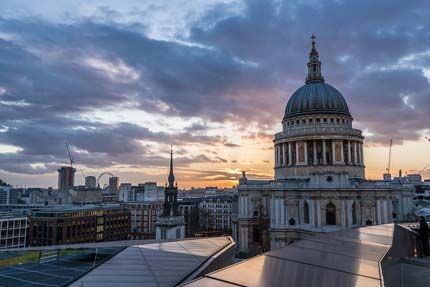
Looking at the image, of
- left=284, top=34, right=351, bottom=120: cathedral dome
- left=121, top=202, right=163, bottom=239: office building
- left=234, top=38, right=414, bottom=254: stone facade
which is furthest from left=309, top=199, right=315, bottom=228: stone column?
left=121, top=202, right=163, bottom=239: office building

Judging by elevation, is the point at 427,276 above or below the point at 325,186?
below

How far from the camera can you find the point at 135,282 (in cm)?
1587

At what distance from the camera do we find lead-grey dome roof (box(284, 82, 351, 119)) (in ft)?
254

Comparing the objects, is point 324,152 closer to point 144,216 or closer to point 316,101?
point 316,101

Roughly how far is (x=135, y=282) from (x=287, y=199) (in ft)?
168

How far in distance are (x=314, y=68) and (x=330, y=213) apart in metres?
41.3

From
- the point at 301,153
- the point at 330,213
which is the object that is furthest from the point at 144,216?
the point at 330,213

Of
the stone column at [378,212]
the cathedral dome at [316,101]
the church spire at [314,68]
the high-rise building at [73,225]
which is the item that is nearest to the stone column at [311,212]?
the stone column at [378,212]

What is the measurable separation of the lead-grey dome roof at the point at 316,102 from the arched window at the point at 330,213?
2388 cm

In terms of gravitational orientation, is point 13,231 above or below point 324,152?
below

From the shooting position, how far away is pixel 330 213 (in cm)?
6053

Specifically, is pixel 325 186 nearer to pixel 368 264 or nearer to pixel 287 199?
pixel 287 199

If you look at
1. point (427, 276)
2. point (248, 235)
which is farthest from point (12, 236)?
point (427, 276)

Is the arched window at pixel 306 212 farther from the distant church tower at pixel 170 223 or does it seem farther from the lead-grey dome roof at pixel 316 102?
the lead-grey dome roof at pixel 316 102
